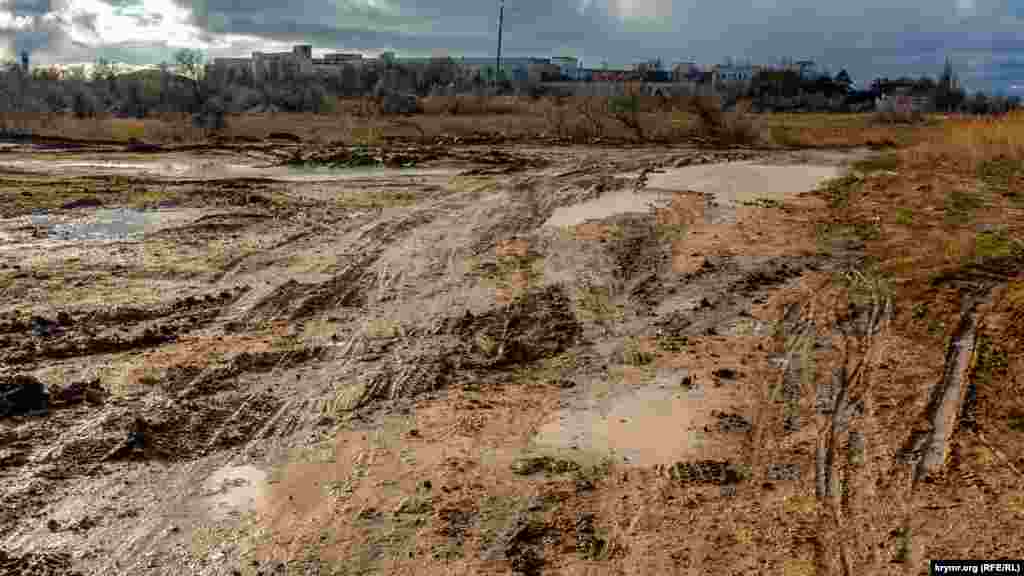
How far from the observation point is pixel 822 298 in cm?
1075

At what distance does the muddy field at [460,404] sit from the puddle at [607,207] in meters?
1.05

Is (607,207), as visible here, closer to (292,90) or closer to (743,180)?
(743,180)

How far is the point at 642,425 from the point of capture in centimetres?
725

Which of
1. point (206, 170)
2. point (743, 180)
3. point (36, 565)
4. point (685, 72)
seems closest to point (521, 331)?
point (36, 565)

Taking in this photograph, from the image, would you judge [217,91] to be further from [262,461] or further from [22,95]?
[262,461]

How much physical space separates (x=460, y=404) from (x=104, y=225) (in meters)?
10.5

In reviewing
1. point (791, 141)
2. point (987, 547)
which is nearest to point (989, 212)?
point (987, 547)

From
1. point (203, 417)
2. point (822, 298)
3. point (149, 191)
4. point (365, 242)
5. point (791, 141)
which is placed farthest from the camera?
point (791, 141)

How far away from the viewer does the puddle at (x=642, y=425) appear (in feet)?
22.2

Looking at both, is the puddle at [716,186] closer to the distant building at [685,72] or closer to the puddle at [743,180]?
the puddle at [743,180]

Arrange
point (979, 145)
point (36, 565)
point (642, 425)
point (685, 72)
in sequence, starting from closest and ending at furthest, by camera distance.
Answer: point (36, 565) → point (642, 425) → point (979, 145) → point (685, 72)

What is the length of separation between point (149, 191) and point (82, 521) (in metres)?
15.0

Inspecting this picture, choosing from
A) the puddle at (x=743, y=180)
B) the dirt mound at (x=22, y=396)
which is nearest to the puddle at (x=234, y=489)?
the dirt mound at (x=22, y=396)

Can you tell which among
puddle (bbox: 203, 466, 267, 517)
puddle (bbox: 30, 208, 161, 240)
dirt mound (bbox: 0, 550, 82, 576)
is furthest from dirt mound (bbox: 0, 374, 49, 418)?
puddle (bbox: 30, 208, 161, 240)
